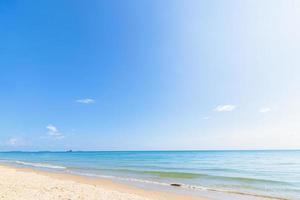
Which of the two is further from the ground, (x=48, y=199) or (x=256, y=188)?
(x=48, y=199)

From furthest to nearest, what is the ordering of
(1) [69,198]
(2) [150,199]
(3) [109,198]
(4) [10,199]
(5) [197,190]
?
(5) [197,190] → (2) [150,199] → (3) [109,198] → (1) [69,198] → (4) [10,199]

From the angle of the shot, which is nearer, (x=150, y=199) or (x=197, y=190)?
(x=150, y=199)

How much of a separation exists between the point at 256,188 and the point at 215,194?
163 inches

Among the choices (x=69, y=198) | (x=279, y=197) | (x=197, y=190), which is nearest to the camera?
(x=69, y=198)

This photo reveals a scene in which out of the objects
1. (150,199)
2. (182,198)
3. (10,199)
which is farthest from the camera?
(182,198)

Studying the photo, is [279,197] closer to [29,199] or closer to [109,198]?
[109,198]

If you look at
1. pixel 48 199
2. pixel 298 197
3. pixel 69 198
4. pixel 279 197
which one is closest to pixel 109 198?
pixel 69 198

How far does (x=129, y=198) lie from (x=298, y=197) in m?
9.33

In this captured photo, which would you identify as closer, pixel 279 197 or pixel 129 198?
pixel 129 198

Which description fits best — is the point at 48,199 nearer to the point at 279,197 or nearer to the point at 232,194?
the point at 232,194

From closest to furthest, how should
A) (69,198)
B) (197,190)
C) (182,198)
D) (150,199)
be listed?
(69,198) < (150,199) < (182,198) < (197,190)

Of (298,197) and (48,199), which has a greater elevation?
(48,199)

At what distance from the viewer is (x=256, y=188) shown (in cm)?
1662

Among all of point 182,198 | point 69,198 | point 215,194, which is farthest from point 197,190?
point 69,198
